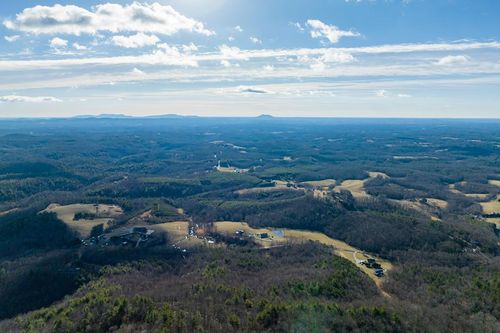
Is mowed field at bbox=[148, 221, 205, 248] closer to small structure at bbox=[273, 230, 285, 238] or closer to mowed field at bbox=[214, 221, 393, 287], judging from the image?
mowed field at bbox=[214, 221, 393, 287]

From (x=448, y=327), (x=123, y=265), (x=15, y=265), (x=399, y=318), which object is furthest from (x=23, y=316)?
(x=448, y=327)

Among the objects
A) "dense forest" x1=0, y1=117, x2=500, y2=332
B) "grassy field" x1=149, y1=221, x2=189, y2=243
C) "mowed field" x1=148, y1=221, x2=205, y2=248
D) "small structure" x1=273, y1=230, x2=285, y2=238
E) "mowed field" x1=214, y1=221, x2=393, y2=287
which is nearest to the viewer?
"dense forest" x1=0, y1=117, x2=500, y2=332

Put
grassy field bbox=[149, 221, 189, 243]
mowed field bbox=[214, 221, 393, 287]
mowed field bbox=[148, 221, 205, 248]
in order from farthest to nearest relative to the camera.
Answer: grassy field bbox=[149, 221, 189, 243]
mowed field bbox=[148, 221, 205, 248]
mowed field bbox=[214, 221, 393, 287]

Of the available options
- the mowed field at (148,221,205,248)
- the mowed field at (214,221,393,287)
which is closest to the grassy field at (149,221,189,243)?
the mowed field at (148,221,205,248)

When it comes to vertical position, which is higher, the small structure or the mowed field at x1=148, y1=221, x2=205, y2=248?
the mowed field at x1=148, y1=221, x2=205, y2=248

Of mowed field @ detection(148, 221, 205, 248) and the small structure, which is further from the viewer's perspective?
the small structure

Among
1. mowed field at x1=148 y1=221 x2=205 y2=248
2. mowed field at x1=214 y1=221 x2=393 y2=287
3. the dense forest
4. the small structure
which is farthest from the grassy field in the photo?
the small structure

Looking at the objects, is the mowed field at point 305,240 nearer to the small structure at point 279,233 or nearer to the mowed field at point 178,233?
the small structure at point 279,233

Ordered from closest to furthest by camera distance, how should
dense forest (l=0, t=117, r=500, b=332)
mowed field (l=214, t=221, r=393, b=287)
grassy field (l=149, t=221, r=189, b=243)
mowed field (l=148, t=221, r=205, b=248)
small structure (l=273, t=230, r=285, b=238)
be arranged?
dense forest (l=0, t=117, r=500, b=332) < mowed field (l=214, t=221, r=393, b=287) < mowed field (l=148, t=221, r=205, b=248) < grassy field (l=149, t=221, r=189, b=243) < small structure (l=273, t=230, r=285, b=238)

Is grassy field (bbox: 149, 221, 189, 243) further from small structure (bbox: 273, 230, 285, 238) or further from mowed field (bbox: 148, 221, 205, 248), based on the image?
small structure (bbox: 273, 230, 285, 238)

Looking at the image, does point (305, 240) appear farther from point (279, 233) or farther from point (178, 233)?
point (178, 233)
